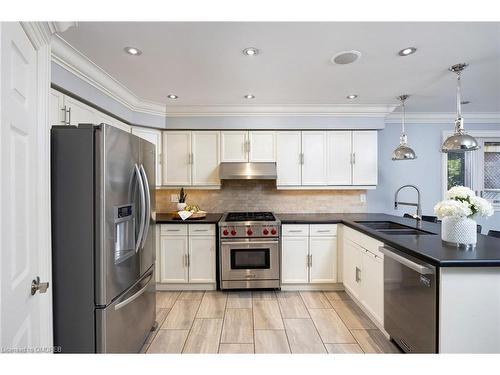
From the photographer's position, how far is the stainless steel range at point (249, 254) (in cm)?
302

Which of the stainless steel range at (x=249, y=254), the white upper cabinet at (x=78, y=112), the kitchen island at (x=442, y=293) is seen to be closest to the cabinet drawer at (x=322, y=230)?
the stainless steel range at (x=249, y=254)

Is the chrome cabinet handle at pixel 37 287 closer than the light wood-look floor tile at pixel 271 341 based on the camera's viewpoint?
Yes

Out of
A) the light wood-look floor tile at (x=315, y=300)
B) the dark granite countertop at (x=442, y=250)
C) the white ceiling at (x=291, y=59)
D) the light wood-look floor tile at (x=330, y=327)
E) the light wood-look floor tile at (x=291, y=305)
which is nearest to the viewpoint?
the dark granite countertop at (x=442, y=250)

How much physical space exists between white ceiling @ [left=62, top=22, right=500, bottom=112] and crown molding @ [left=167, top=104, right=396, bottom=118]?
0.79ft

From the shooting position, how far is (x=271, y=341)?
2.09 metres

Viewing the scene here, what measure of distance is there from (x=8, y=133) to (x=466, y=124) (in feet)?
17.7

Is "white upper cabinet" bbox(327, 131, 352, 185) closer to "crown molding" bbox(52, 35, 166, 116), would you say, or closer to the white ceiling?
the white ceiling

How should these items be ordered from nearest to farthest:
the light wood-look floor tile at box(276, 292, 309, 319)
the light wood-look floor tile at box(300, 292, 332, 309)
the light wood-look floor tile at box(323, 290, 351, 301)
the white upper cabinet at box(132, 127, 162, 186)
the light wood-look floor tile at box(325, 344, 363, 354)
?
the light wood-look floor tile at box(325, 344, 363, 354), the light wood-look floor tile at box(276, 292, 309, 319), the light wood-look floor tile at box(300, 292, 332, 309), the light wood-look floor tile at box(323, 290, 351, 301), the white upper cabinet at box(132, 127, 162, 186)

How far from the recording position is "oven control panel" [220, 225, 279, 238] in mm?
3012

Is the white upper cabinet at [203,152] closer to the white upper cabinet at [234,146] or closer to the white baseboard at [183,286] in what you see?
the white upper cabinet at [234,146]

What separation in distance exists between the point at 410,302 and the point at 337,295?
1408 mm

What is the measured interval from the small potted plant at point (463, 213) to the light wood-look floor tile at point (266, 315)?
1.69 meters

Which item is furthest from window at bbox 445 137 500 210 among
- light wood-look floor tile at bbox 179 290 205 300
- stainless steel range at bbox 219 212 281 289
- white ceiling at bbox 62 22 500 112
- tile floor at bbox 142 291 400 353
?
light wood-look floor tile at bbox 179 290 205 300
